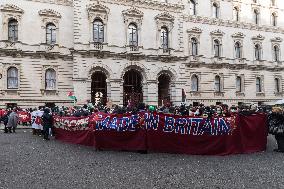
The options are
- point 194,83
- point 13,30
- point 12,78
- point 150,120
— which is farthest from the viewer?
point 194,83

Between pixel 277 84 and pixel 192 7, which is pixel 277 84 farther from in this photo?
pixel 192 7

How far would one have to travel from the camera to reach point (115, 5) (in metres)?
36.6

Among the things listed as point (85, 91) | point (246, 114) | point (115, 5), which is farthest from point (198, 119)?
point (115, 5)

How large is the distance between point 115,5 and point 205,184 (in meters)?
31.4

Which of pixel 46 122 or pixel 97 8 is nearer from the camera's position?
pixel 46 122

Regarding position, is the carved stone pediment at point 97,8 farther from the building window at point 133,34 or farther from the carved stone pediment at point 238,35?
the carved stone pediment at point 238,35

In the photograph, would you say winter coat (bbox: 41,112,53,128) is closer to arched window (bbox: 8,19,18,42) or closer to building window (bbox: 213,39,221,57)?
arched window (bbox: 8,19,18,42)

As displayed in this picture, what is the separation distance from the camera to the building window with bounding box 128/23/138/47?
3753 cm

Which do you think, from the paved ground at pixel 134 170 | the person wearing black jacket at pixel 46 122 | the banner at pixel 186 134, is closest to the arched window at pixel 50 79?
the person wearing black jacket at pixel 46 122

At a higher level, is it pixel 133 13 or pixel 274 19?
pixel 274 19

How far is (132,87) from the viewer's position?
38250mm

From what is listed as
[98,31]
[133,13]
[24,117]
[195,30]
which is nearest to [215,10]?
[195,30]

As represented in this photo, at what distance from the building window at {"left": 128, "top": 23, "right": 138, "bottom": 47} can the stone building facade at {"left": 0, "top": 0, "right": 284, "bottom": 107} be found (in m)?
0.11

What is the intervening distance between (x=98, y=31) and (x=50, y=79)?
23.9 feet
